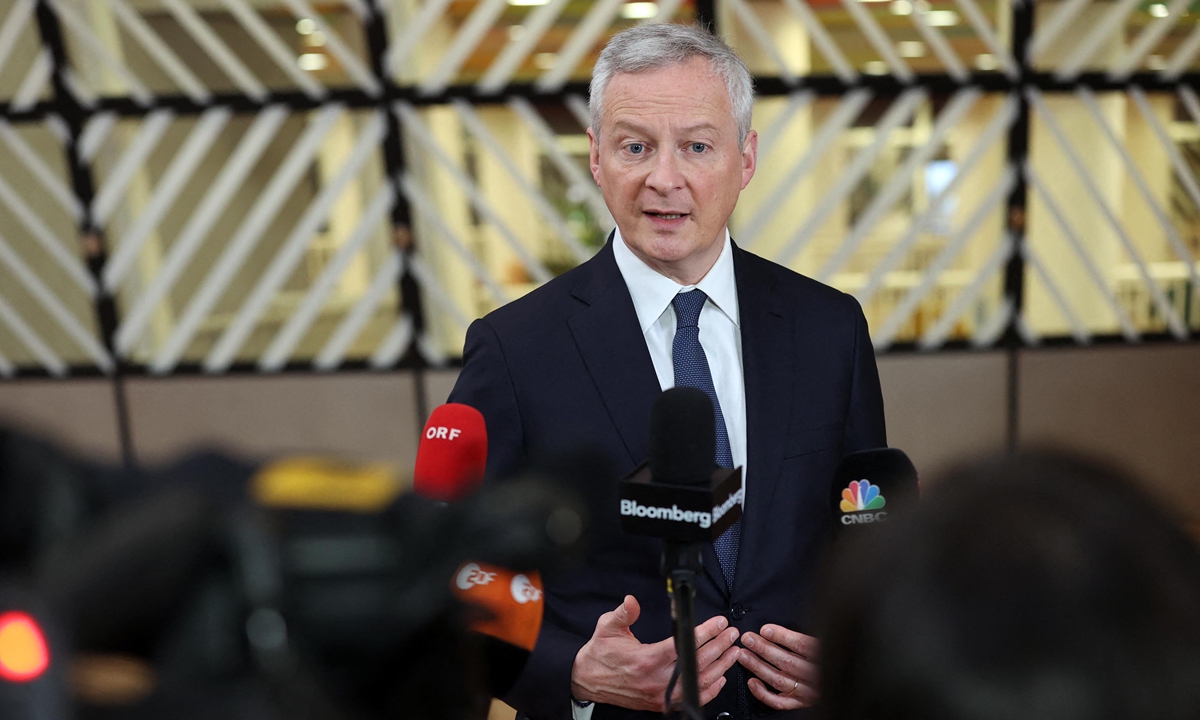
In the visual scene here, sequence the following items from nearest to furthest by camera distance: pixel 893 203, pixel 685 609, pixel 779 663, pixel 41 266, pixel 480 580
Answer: pixel 480 580 < pixel 685 609 < pixel 779 663 < pixel 893 203 < pixel 41 266

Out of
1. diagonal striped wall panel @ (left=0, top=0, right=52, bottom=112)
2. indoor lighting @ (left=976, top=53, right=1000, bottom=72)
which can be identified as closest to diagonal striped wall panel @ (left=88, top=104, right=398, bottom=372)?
diagonal striped wall panel @ (left=0, top=0, right=52, bottom=112)

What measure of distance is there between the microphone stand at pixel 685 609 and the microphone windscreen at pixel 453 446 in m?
0.25

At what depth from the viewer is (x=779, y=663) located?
109 cm

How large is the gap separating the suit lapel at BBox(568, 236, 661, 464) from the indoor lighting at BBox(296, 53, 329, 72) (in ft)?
9.21

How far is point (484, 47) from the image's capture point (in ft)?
11.8

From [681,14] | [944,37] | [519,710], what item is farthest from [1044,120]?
[519,710]

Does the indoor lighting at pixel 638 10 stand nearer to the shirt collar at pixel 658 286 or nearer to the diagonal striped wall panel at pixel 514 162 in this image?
the diagonal striped wall panel at pixel 514 162

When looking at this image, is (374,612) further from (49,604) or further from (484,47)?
(484,47)

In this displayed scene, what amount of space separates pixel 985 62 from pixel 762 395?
116 inches

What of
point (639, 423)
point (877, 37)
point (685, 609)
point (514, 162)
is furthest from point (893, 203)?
point (685, 609)

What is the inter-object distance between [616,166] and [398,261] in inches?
106

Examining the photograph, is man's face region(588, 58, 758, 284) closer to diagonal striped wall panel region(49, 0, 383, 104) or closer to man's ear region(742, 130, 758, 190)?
man's ear region(742, 130, 758, 190)

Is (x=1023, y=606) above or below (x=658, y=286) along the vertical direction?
below

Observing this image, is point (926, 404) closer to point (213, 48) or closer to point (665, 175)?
point (665, 175)
